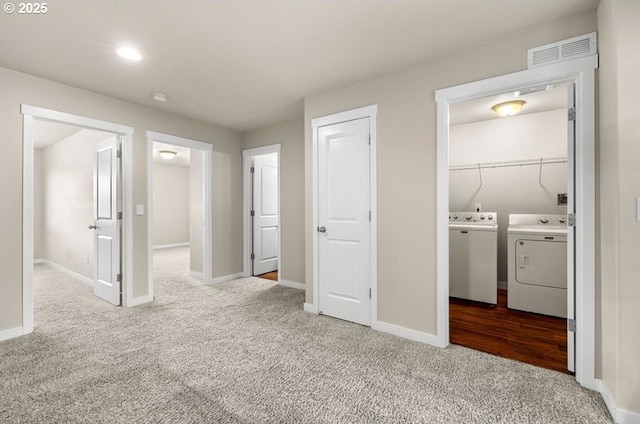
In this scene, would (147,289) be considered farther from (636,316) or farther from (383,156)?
(636,316)

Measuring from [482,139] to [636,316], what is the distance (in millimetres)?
3405

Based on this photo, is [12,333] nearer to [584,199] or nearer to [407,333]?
[407,333]

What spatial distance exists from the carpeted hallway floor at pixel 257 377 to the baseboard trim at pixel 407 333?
0.07 meters

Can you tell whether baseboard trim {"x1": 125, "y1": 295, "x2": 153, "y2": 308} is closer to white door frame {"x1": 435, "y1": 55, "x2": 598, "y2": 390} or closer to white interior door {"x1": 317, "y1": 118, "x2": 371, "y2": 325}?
white interior door {"x1": 317, "y1": 118, "x2": 371, "y2": 325}

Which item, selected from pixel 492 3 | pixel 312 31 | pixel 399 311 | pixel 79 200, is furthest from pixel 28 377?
pixel 492 3

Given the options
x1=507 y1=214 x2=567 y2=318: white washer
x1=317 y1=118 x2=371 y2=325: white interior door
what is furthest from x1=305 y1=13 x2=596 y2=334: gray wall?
x1=507 y1=214 x2=567 y2=318: white washer

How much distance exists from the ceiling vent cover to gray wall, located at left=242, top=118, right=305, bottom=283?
2889 mm

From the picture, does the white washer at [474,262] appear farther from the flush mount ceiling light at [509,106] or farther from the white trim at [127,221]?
the white trim at [127,221]

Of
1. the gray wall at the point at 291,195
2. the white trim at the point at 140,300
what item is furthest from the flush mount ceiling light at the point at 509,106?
the white trim at the point at 140,300

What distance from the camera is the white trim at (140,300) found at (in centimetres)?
354

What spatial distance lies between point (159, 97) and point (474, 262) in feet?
14.2

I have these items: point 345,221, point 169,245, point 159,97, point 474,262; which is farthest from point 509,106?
point 169,245

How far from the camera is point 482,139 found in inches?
175

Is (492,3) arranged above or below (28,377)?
above
